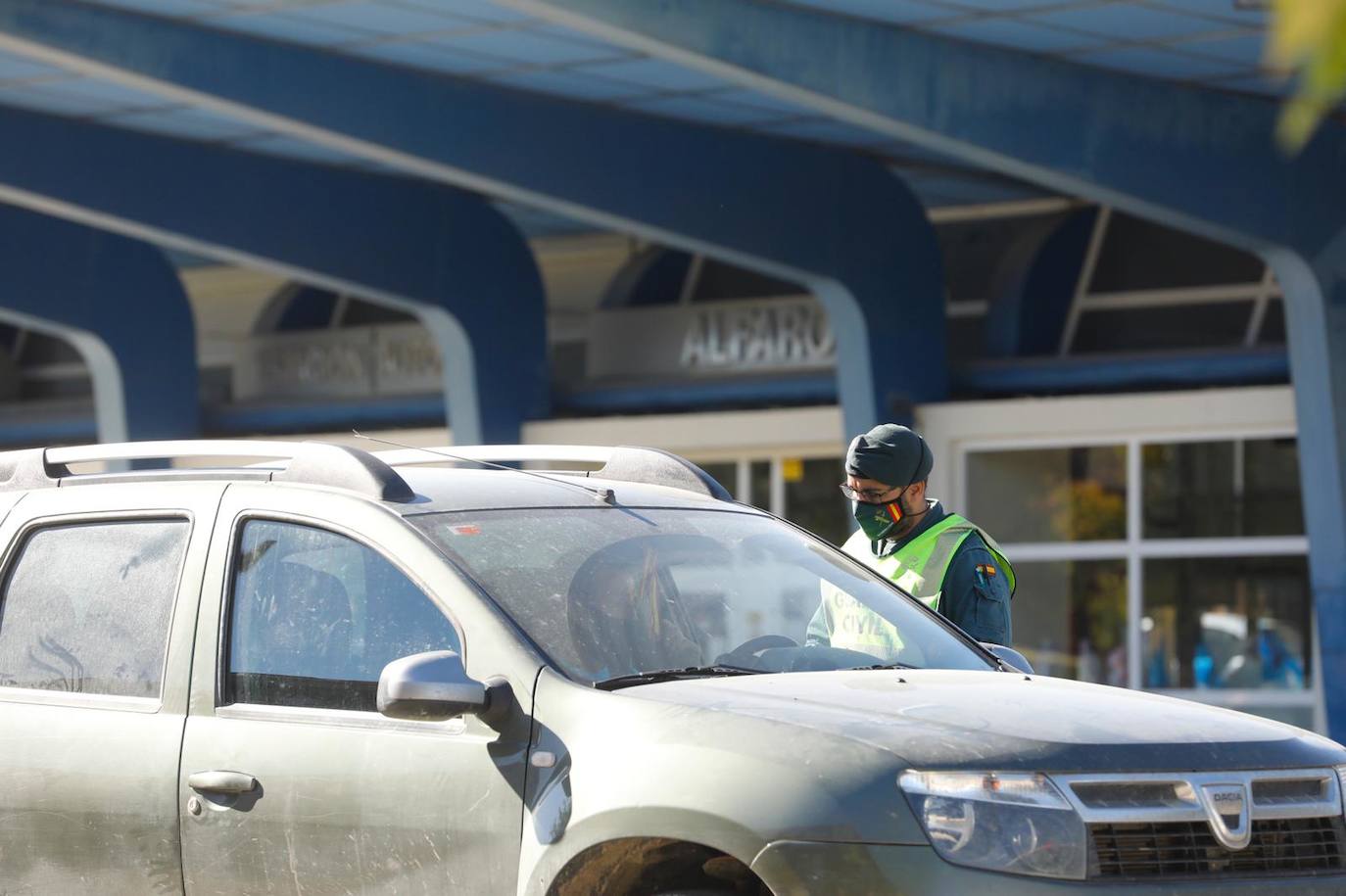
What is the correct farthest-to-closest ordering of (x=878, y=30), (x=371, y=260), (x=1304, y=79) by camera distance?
(x=371, y=260)
(x=878, y=30)
(x=1304, y=79)

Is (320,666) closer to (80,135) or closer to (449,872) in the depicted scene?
(449,872)

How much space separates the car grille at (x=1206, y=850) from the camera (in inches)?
164

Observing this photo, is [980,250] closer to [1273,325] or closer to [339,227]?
[1273,325]

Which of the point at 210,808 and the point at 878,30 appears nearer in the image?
the point at 210,808

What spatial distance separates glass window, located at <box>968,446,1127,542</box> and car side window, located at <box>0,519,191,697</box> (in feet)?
47.9

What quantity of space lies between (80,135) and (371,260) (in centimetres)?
308

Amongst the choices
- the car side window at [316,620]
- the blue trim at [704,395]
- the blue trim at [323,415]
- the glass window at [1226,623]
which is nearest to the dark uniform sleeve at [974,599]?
the car side window at [316,620]

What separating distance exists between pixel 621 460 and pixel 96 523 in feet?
5.05

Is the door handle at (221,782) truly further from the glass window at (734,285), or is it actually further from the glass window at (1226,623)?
the glass window at (734,285)

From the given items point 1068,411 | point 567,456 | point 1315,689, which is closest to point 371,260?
point 1068,411

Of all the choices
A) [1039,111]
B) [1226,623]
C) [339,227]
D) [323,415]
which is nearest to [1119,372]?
[1226,623]

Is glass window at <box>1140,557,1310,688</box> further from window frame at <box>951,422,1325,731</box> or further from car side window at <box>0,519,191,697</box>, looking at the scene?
car side window at <box>0,519,191,697</box>

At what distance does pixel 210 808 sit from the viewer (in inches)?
194

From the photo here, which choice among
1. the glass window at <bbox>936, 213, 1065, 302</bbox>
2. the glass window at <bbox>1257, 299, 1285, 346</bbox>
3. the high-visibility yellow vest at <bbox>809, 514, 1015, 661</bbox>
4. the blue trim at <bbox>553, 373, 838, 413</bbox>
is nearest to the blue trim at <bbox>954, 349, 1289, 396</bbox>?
the glass window at <bbox>1257, 299, 1285, 346</bbox>
